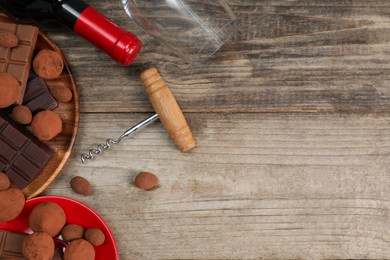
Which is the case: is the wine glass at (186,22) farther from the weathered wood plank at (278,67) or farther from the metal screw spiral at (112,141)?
the metal screw spiral at (112,141)

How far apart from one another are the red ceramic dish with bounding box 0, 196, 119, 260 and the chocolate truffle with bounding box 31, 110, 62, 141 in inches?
4.2

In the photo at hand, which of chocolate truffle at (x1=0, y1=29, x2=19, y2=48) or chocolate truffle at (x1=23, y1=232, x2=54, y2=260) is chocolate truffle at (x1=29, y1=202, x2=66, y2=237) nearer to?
chocolate truffle at (x1=23, y1=232, x2=54, y2=260)

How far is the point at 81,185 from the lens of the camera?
3.81 ft

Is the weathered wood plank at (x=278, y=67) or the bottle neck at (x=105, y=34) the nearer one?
the bottle neck at (x=105, y=34)

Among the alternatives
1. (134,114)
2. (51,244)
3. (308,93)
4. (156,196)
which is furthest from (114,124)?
(308,93)

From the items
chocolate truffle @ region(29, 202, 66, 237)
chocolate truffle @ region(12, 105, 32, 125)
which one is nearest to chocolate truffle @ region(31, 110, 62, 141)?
chocolate truffle @ region(12, 105, 32, 125)

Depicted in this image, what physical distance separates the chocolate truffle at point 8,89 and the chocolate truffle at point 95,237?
0.83 ft

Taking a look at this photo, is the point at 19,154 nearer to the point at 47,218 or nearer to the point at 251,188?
the point at 47,218

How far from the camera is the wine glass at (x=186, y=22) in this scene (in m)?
1.15

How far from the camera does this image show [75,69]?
4.02 ft

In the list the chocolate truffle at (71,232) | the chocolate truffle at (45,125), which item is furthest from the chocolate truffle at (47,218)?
the chocolate truffle at (45,125)

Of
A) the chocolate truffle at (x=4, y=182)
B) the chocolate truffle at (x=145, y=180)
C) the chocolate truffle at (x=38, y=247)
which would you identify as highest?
the chocolate truffle at (x=4, y=182)

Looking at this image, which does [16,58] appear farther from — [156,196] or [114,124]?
[156,196]

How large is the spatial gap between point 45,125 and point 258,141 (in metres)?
0.37
